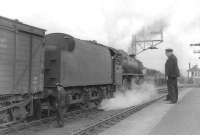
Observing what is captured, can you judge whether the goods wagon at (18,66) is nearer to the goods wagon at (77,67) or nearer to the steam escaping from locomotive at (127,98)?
the goods wagon at (77,67)

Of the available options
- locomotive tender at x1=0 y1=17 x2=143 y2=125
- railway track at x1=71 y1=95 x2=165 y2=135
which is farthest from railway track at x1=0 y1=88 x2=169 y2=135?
locomotive tender at x1=0 y1=17 x2=143 y2=125

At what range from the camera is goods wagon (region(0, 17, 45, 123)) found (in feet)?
29.2

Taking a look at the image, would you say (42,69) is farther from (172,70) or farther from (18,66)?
(172,70)

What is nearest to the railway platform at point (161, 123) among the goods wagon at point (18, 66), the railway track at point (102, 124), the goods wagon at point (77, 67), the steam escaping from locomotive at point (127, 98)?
the railway track at point (102, 124)

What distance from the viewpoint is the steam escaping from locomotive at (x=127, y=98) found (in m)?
16.3

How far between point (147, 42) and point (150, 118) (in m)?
21.4

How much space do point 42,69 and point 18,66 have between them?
1.27 metres

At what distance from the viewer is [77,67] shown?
40.7 feet

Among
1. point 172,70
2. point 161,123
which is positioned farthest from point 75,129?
point 172,70

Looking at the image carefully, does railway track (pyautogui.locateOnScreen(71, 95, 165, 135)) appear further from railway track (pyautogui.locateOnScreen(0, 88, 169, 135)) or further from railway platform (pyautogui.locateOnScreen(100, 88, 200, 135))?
railway platform (pyautogui.locateOnScreen(100, 88, 200, 135))

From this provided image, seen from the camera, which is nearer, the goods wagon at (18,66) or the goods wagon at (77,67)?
Answer: the goods wagon at (18,66)

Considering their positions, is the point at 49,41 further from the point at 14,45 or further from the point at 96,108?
the point at 96,108

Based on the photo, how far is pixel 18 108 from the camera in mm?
9656

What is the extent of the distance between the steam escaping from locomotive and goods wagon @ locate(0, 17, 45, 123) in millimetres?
5701
